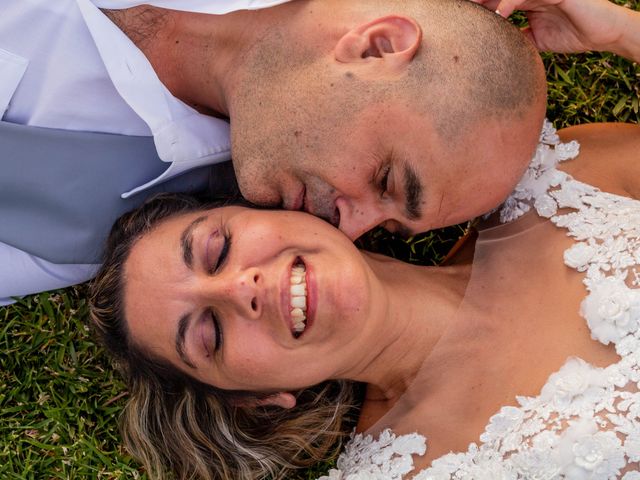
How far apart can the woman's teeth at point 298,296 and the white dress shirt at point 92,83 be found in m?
0.89

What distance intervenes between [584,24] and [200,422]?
7.69 ft

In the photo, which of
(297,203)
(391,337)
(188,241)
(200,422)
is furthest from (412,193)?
(200,422)

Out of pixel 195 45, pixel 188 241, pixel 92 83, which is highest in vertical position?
pixel 195 45

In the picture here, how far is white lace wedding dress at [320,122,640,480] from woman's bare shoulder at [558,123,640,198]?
87 mm

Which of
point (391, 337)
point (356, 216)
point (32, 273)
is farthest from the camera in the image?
point (32, 273)

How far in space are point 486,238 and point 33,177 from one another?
6.48 ft

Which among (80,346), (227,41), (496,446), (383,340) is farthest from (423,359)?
(80,346)

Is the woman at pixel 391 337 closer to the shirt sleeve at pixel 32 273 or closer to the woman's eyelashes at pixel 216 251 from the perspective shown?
the woman's eyelashes at pixel 216 251

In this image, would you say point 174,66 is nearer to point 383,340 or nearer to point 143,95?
point 143,95

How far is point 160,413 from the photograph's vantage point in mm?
3459

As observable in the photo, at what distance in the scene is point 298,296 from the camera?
9.00 ft

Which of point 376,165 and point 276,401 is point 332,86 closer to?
point 376,165

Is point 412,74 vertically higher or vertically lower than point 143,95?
higher

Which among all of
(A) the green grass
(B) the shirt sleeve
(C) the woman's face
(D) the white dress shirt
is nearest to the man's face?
(C) the woman's face
